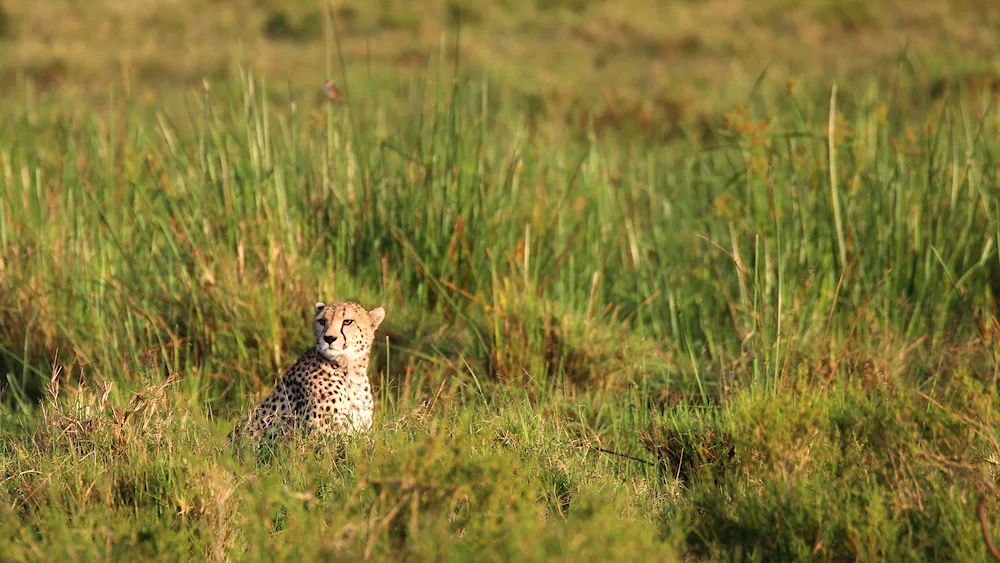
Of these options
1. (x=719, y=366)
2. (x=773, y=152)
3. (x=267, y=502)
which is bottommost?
(x=719, y=366)

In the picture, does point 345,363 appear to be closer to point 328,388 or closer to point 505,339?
point 328,388

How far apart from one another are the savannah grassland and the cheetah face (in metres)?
0.16

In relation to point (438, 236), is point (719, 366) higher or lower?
lower

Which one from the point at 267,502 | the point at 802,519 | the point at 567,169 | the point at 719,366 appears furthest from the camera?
the point at 567,169

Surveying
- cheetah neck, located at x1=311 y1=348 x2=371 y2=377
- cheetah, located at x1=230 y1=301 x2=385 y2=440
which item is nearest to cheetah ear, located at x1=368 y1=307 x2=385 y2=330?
cheetah, located at x1=230 y1=301 x2=385 y2=440

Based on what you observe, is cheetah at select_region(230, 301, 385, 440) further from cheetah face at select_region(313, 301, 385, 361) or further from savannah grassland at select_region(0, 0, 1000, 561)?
savannah grassland at select_region(0, 0, 1000, 561)

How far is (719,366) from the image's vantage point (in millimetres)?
3537

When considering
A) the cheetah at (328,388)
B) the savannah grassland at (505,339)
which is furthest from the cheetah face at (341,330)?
the savannah grassland at (505,339)

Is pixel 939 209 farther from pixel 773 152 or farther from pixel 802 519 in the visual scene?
pixel 802 519

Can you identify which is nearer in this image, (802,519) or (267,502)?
(267,502)

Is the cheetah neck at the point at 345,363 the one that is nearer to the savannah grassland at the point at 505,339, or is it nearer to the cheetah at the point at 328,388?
the cheetah at the point at 328,388

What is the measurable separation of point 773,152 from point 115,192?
2604 mm

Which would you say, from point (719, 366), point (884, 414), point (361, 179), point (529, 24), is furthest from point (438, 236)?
point (529, 24)

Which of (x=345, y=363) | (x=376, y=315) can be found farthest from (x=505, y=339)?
(x=345, y=363)
